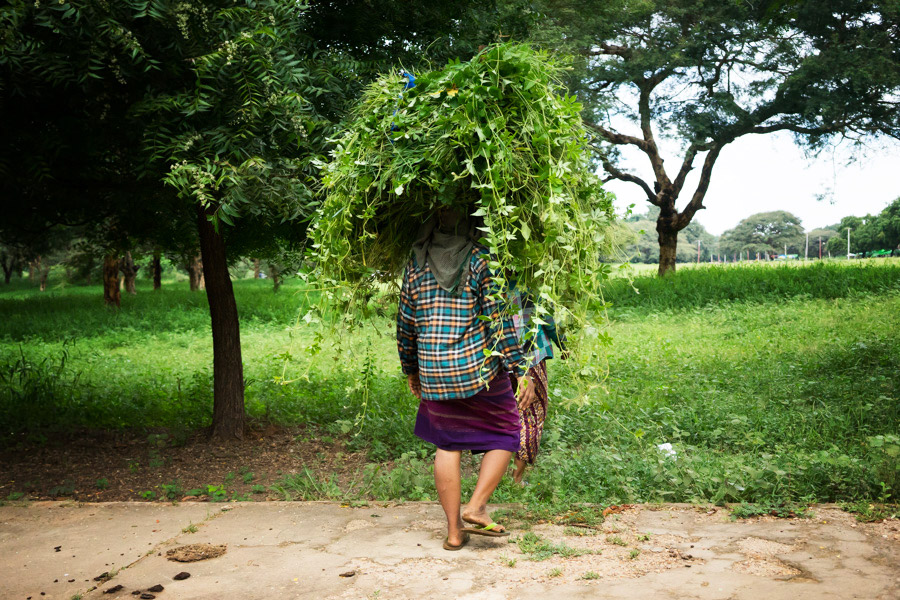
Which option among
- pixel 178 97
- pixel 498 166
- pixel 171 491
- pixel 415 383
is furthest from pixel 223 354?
pixel 498 166

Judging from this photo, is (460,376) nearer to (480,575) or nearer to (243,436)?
(480,575)

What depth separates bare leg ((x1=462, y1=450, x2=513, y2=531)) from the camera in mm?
3473

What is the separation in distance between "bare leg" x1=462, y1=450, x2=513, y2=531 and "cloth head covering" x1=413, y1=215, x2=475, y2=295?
0.86 m

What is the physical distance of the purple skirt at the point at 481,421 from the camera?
A: 357 centimetres

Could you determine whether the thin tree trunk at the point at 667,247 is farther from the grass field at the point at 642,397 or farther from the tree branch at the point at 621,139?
the grass field at the point at 642,397

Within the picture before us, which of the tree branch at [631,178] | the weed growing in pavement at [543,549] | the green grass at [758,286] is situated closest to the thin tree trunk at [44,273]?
the tree branch at [631,178]

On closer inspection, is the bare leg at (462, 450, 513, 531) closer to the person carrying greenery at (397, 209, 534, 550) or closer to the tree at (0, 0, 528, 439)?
the person carrying greenery at (397, 209, 534, 550)

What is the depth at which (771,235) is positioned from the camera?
229ft

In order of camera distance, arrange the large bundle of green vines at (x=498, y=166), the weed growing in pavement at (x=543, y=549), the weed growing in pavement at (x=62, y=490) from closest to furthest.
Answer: the large bundle of green vines at (x=498, y=166)
the weed growing in pavement at (x=543, y=549)
the weed growing in pavement at (x=62, y=490)

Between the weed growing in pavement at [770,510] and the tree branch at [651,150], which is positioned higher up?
the tree branch at [651,150]

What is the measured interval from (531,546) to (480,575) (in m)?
0.38

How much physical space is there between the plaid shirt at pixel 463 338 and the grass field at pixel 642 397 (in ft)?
→ 1.38

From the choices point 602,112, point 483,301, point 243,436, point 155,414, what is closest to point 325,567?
point 483,301

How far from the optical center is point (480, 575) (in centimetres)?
311
